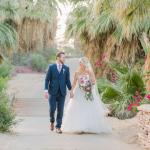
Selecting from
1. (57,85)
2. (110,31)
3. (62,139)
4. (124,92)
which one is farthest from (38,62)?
(62,139)

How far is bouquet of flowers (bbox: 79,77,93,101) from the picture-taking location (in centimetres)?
1504

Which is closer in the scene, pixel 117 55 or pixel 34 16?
pixel 117 55

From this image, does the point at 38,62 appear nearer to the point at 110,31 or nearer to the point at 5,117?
the point at 110,31

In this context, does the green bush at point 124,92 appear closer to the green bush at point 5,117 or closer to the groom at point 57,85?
the groom at point 57,85

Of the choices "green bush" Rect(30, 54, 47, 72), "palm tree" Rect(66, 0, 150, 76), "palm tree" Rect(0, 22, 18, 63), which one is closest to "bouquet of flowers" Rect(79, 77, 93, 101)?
"palm tree" Rect(66, 0, 150, 76)

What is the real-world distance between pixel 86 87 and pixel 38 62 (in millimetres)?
46468

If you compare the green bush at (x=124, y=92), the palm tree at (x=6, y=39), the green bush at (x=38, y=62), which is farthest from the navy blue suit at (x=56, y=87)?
the green bush at (x=38, y=62)

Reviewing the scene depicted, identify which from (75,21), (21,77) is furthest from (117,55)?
(21,77)

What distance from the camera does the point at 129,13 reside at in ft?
48.3

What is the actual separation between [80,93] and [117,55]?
1016cm

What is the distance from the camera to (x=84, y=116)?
14.8 metres

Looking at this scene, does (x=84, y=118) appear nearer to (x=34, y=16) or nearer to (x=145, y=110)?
(x=145, y=110)

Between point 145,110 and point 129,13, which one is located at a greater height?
point 129,13

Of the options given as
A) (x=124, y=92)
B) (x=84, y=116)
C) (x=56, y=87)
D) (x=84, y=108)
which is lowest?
(x=124, y=92)
